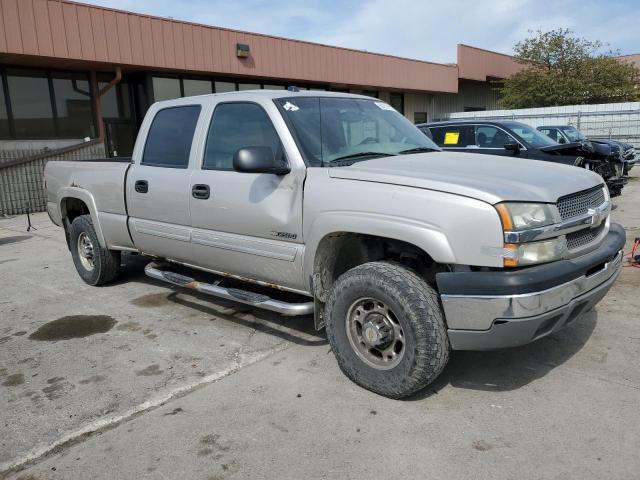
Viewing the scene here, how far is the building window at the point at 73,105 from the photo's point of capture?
1487 centimetres

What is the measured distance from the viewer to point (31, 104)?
14336 mm

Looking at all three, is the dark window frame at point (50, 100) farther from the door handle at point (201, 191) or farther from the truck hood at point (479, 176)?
the truck hood at point (479, 176)

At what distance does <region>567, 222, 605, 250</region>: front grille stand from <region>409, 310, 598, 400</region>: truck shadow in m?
0.91

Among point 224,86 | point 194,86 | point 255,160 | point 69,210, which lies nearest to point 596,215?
point 255,160

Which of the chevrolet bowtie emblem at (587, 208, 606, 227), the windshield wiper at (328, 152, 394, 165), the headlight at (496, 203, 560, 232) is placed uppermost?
the windshield wiper at (328, 152, 394, 165)

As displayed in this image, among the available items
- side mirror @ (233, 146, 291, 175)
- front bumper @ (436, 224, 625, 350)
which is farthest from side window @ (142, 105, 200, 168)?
front bumper @ (436, 224, 625, 350)

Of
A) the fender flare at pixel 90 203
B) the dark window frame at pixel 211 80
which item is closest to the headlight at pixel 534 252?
the fender flare at pixel 90 203

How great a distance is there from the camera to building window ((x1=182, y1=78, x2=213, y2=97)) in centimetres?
1716

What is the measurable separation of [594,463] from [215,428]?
199 cm

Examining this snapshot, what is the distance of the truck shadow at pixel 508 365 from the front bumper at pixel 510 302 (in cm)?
56

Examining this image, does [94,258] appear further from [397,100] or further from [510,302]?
[397,100]

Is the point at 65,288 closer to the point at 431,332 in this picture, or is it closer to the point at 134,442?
the point at 134,442

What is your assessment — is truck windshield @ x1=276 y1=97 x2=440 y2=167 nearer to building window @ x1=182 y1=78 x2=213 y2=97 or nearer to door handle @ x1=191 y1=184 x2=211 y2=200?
door handle @ x1=191 y1=184 x2=211 y2=200

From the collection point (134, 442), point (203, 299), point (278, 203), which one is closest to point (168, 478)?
point (134, 442)
